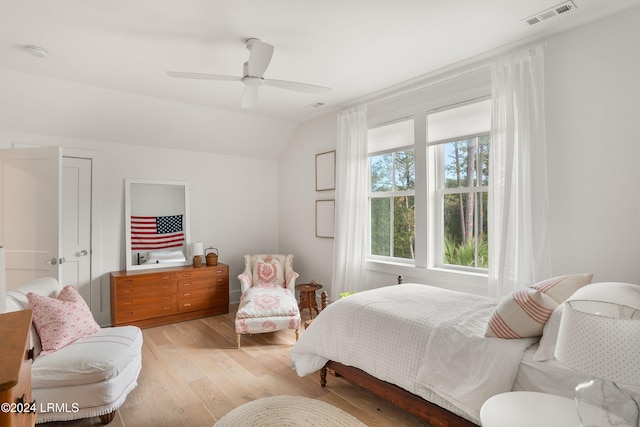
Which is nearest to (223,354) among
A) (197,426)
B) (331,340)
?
(197,426)

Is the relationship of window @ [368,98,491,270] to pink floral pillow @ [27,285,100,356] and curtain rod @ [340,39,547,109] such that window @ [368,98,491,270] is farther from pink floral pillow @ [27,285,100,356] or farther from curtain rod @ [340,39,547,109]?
pink floral pillow @ [27,285,100,356]

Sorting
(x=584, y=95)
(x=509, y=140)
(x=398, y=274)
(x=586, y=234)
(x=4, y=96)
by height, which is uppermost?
(x=4, y=96)

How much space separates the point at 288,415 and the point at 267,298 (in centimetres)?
154

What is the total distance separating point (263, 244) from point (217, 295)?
1.21 meters

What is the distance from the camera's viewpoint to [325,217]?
15.0 feet

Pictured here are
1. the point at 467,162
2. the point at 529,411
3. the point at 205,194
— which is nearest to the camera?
the point at 529,411

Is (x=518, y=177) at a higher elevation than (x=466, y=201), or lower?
higher

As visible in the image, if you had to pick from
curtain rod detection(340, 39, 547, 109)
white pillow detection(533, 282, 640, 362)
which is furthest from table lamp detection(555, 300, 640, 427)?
curtain rod detection(340, 39, 547, 109)

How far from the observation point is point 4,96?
329cm

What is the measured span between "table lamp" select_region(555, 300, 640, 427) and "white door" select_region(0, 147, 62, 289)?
3948 millimetres

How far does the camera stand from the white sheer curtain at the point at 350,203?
154 inches

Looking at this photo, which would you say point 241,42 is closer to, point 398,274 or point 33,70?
point 33,70

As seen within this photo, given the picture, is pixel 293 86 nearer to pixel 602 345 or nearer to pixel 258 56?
pixel 258 56

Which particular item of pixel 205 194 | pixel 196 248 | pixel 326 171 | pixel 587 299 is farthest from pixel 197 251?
pixel 587 299
